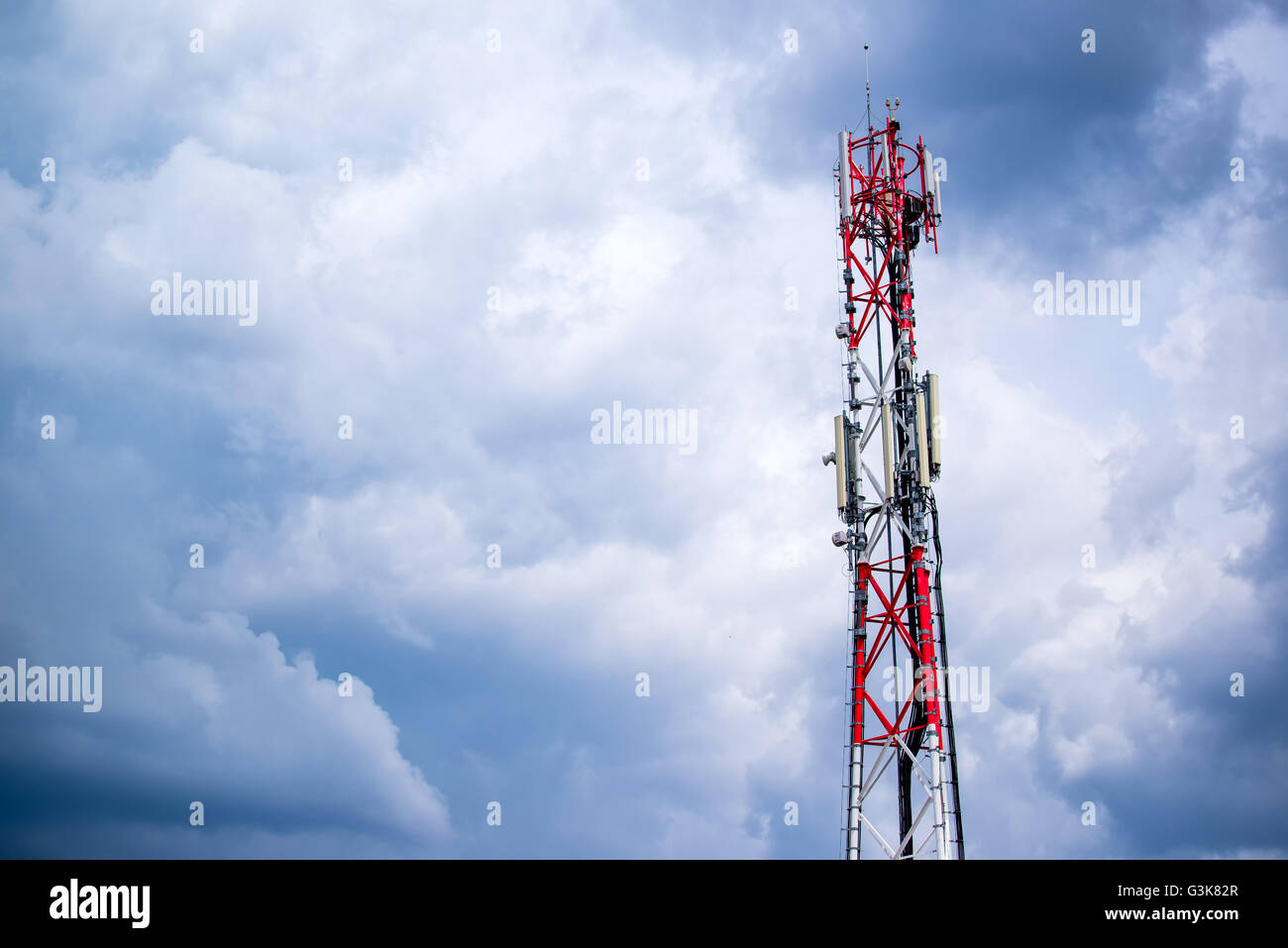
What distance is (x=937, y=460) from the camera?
50.1 m
